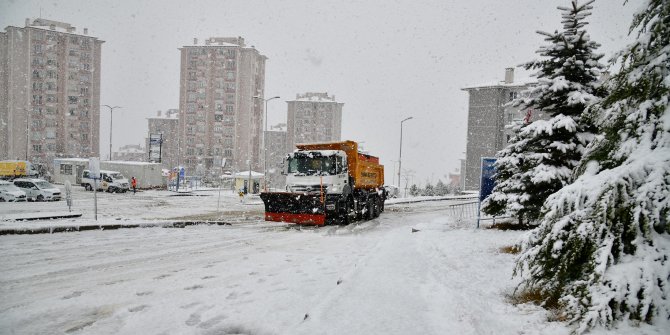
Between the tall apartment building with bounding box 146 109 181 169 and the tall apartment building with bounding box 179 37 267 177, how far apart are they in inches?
587

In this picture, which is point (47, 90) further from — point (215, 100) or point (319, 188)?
point (319, 188)

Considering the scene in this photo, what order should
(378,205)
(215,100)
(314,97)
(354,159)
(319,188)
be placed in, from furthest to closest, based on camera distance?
(314,97) < (215,100) < (378,205) < (354,159) < (319,188)

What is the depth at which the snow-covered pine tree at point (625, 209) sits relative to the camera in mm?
3691

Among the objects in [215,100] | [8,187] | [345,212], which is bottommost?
[8,187]

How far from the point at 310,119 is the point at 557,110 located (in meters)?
96.4

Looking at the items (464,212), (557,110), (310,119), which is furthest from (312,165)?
(310,119)

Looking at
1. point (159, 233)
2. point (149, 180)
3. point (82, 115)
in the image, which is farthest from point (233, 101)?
point (159, 233)

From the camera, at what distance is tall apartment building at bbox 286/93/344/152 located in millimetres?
105812

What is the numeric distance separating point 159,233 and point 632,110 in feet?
41.0

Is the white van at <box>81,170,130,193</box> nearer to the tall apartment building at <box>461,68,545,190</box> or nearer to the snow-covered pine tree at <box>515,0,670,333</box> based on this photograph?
the snow-covered pine tree at <box>515,0,670,333</box>

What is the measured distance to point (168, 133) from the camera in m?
120

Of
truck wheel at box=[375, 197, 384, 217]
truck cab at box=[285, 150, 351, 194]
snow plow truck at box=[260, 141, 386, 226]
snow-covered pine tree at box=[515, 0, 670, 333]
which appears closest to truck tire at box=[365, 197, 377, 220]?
truck wheel at box=[375, 197, 384, 217]

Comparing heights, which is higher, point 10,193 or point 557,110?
point 557,110

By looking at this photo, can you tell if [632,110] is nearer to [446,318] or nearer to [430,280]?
[446,318]
